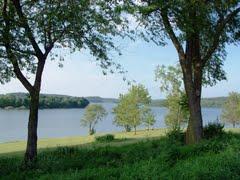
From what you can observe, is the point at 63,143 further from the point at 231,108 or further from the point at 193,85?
the point at 231,108

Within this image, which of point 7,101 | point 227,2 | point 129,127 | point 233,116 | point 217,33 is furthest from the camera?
point 233,116

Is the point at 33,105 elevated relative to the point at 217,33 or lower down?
lower down

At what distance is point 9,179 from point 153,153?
18.0 ft

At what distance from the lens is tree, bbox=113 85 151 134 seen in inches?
2660

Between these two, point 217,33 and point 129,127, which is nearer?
point 217,33

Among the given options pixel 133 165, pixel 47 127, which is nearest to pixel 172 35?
pixel 133 165

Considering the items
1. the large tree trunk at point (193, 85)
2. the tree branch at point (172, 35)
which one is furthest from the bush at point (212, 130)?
the tree branch at point (172, 35)

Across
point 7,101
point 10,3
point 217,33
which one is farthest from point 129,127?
point 10,3

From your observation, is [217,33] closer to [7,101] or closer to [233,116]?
[7,101]

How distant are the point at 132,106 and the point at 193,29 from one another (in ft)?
169

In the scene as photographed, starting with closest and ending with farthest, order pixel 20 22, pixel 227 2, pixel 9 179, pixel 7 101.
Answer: pixel 9 179
pixel 20 22
pixel 227 2
pixel 7 101

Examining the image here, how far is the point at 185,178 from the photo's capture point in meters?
10.2

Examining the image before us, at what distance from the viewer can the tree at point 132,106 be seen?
6756 cm

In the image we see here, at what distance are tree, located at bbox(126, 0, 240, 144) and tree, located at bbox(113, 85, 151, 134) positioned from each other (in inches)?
1770
